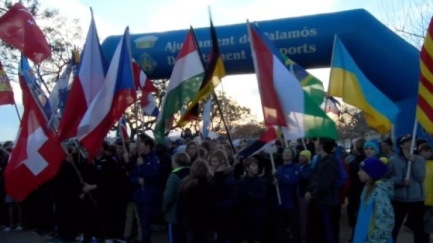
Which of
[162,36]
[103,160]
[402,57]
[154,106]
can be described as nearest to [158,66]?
[162,36]

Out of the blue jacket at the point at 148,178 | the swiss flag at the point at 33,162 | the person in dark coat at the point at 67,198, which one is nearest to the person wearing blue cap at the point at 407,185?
the blue jacket at the point at 148,178

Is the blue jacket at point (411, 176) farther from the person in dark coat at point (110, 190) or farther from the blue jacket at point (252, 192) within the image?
the person in dark coat at point (110, 190)

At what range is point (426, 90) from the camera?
25.6 ft

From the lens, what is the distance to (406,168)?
827 centimetres

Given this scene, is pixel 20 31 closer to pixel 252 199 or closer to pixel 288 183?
pixel 252 199

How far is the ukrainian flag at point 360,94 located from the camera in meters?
8.60

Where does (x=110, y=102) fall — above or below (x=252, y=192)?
above

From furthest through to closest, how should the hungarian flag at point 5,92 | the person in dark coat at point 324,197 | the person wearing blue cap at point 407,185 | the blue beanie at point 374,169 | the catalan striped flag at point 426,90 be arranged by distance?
the hungarian flag at point 5,92 → the person in dark coat at point 324,197 → the person wearing blue cap at point 407,185 → the catalan striped flag at point 426,90 → the blue beanie at point 374,169

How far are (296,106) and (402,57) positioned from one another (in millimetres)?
4881

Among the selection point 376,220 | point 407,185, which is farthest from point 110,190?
point 376,220

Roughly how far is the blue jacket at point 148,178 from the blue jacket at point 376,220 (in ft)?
12.6

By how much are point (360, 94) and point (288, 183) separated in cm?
161

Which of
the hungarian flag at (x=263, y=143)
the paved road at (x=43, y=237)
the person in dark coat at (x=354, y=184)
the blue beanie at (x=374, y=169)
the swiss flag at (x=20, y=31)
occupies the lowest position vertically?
the paved road at (x=43, y=237)

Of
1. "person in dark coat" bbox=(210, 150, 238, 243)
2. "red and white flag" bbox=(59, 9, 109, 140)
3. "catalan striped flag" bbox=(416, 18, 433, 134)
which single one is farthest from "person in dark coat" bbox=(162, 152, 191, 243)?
"catalan striped flag" bbox=(416, 18, 433, 134)
